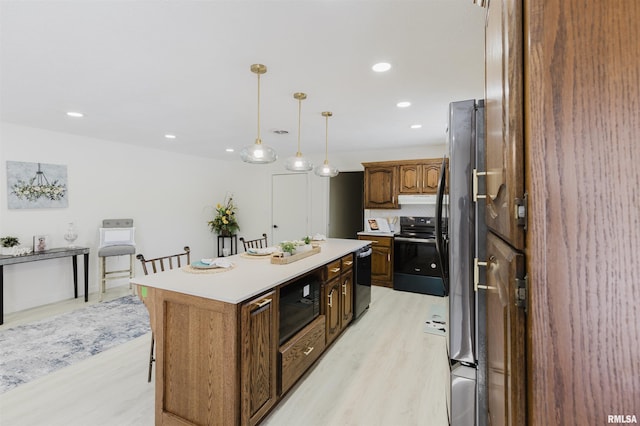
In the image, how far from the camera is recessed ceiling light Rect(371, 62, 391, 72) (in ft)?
7.07

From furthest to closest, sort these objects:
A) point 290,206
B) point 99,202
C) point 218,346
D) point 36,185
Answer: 1. point 290,206
2. point 99,202
3. point 36,185
4. point 218,346

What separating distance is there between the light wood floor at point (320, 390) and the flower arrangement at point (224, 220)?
3.57 meters

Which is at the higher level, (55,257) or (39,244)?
(39,244)

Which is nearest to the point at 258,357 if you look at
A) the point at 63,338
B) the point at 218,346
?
the point at 218,346

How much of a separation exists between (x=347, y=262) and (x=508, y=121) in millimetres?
2605

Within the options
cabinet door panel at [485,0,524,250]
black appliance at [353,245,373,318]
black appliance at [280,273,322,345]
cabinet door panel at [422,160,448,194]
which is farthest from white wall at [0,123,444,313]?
cabinet door panel at [485,0,524,250]

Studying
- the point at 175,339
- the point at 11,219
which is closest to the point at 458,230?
the point at 175,339

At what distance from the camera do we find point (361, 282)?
353cm

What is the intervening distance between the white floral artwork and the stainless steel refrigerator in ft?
16.7

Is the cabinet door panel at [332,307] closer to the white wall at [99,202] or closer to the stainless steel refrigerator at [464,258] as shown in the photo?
the stainless steel refrigerator at [464,258]

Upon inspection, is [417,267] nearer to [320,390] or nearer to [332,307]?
[332,307]

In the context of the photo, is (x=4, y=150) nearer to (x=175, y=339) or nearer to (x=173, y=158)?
(x=173, y=158)

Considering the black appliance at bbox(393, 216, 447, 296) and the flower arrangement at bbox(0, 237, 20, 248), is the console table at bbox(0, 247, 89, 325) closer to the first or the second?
the flower arrangement at bbox(0, 237, 20, 248)

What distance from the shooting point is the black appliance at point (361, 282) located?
11.1ft
